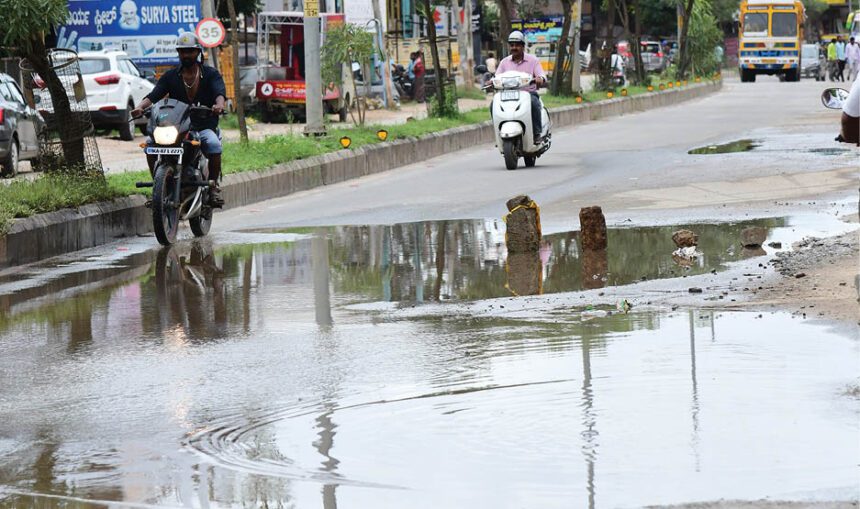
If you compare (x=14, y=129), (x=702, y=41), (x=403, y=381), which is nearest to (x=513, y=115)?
(x=14, y=129)

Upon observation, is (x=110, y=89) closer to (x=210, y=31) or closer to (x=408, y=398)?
(x=210, y=31)

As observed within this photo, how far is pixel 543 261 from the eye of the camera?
35.1 feet

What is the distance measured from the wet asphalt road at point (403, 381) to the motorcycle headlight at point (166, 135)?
0.88m

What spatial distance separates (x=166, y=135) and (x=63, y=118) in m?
2.21

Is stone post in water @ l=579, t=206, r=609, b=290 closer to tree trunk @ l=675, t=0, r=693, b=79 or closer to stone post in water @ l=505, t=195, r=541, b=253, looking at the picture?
stone post in water @ l=505, t=195, r=541, b=253

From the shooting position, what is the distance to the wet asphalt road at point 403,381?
5062mm

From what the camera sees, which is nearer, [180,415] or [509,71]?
[180,415]

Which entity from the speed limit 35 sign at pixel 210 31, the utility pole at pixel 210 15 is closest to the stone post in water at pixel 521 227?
the speed limit 35 sign at pixel 210 31

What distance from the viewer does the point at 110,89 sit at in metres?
28.7

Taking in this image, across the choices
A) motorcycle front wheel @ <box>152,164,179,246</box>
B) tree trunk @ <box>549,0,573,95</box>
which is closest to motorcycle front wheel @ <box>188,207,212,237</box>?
motorcycle front wheel @ <box>152,164,179,246</box>

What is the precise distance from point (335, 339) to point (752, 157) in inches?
486

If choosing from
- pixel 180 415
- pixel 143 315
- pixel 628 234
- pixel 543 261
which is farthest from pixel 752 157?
pixel 180 415

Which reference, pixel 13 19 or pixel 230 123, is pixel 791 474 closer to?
pixel 13 19

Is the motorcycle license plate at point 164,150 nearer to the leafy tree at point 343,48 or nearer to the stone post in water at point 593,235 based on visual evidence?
the stone post in water at point 593,235
